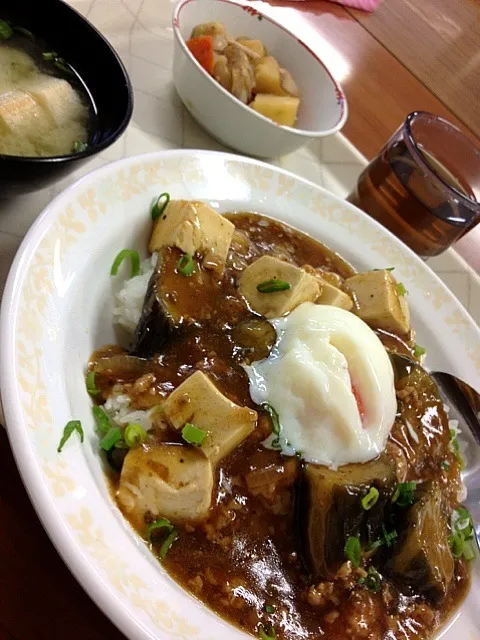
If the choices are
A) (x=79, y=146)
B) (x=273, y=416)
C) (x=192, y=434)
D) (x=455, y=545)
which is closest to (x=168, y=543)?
(x=192, y=434)

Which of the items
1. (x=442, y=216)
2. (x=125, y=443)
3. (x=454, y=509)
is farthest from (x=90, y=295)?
(x=442, y=216)

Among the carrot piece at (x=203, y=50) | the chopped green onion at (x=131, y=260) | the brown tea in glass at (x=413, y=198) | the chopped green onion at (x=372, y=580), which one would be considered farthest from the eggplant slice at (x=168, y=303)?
the brown tea in glass at (x=413, y=198)

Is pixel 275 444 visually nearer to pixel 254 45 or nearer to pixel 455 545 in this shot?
pixel 455 545

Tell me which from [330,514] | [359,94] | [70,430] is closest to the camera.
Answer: [70,430]

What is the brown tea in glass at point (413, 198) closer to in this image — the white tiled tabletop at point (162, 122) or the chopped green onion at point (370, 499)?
the white tiled tabletop at point (162, 122)

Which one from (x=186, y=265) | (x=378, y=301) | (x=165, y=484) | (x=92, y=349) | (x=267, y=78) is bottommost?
(x=92, y=349)

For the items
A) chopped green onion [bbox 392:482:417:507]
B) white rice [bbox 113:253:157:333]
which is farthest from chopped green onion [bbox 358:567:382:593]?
white rice [bbox 113:253:157:333]
